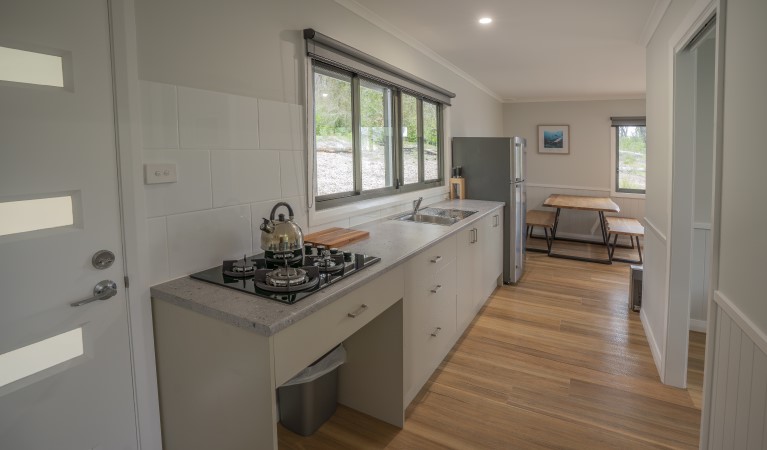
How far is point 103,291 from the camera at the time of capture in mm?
1420

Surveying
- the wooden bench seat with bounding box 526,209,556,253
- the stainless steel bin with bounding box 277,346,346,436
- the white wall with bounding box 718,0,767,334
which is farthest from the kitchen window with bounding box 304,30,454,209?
the wooden bench seat with bounding box 526,209,556,253

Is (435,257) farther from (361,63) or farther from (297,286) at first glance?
(361,63)

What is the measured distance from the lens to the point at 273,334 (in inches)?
50.3

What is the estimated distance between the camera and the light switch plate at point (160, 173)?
60.6 inches

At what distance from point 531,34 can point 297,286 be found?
9.56 feet

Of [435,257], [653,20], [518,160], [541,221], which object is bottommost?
[541,221]

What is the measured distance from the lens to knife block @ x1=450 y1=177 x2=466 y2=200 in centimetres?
447

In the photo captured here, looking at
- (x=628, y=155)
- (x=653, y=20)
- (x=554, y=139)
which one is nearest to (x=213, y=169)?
(x=653, y=20)

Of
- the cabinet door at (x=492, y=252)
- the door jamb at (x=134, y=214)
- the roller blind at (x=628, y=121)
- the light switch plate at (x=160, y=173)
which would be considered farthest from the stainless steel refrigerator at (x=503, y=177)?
the door jamb at (x=134, y=214)

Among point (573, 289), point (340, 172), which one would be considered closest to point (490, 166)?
point (573, 289)

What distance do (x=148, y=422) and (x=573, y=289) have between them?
3.95m

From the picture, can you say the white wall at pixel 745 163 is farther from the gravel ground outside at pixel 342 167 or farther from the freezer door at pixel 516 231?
the freezer door at pixel 516 231

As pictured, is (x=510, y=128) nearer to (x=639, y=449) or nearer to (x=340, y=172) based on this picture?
(x=340, y=172)

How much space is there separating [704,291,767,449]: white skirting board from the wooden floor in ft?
1.76
